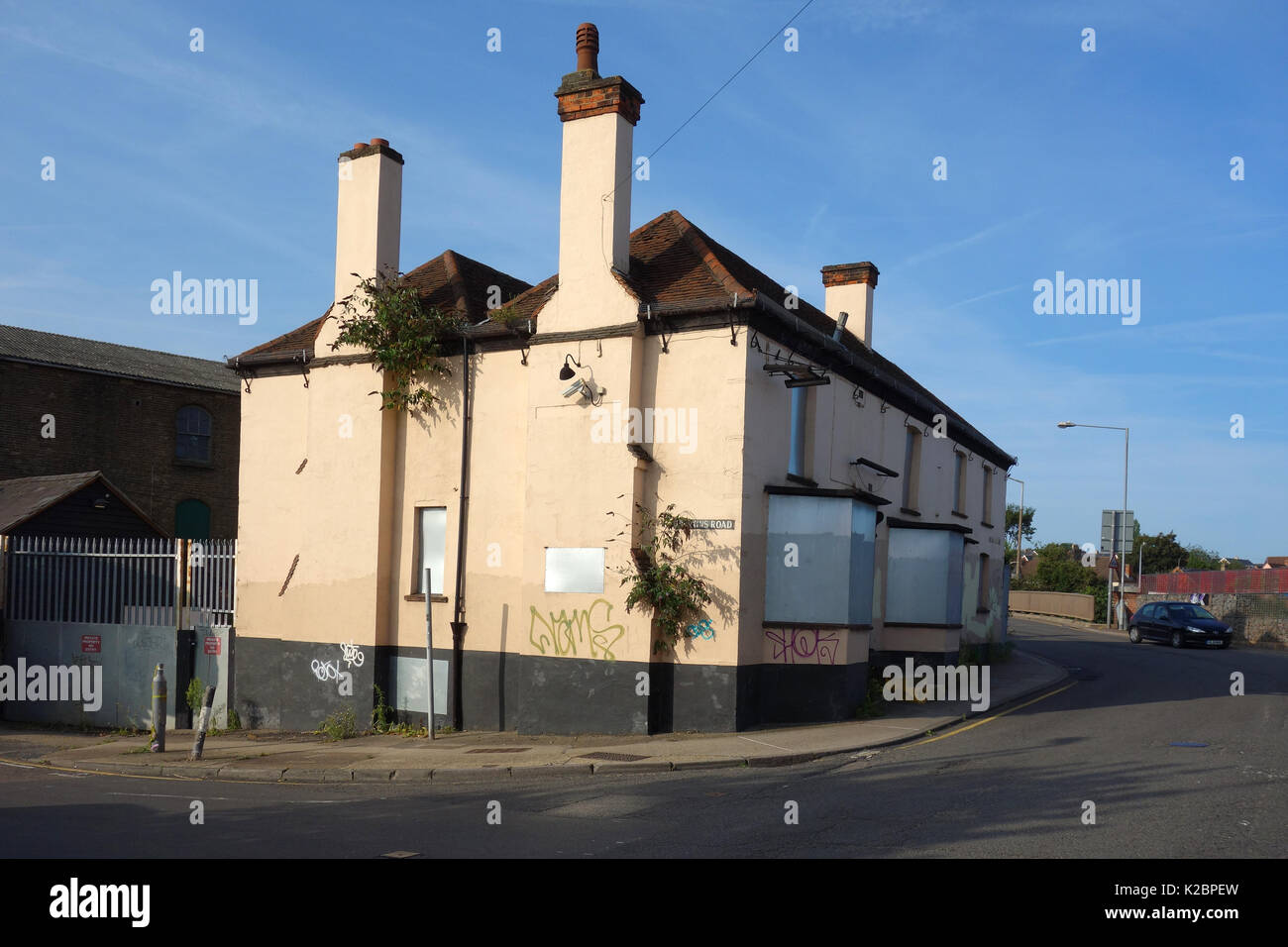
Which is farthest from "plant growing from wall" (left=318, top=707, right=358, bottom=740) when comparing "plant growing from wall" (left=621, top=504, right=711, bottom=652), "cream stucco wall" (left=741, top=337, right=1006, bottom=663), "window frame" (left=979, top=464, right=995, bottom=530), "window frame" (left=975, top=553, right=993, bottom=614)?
"window frame" (left=979, top=464, right=995, bottom=530)

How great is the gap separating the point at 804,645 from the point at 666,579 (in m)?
2.43

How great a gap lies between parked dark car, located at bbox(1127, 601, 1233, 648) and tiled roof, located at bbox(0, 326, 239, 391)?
3196 centimetres

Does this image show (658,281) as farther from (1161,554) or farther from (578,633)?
(1161,554)

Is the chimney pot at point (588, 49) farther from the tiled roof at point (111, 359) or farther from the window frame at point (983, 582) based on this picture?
the tiled roof at point (111, 359)

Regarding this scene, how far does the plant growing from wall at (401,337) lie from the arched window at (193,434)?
821 inches

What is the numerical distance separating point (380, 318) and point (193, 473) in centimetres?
2210

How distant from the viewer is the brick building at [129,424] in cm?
3086

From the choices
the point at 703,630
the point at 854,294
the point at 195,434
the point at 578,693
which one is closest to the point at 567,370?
the point at 703,630

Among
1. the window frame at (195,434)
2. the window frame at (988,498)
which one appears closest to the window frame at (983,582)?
the window frame at (988,498)

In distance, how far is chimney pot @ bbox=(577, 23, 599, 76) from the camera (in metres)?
15.4

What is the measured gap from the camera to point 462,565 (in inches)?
627

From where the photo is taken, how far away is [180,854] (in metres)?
7.74

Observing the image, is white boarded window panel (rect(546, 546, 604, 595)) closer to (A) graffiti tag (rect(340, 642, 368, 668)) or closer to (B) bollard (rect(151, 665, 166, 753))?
(A) graffiti tag (rect(340, 642, 368, 668))
